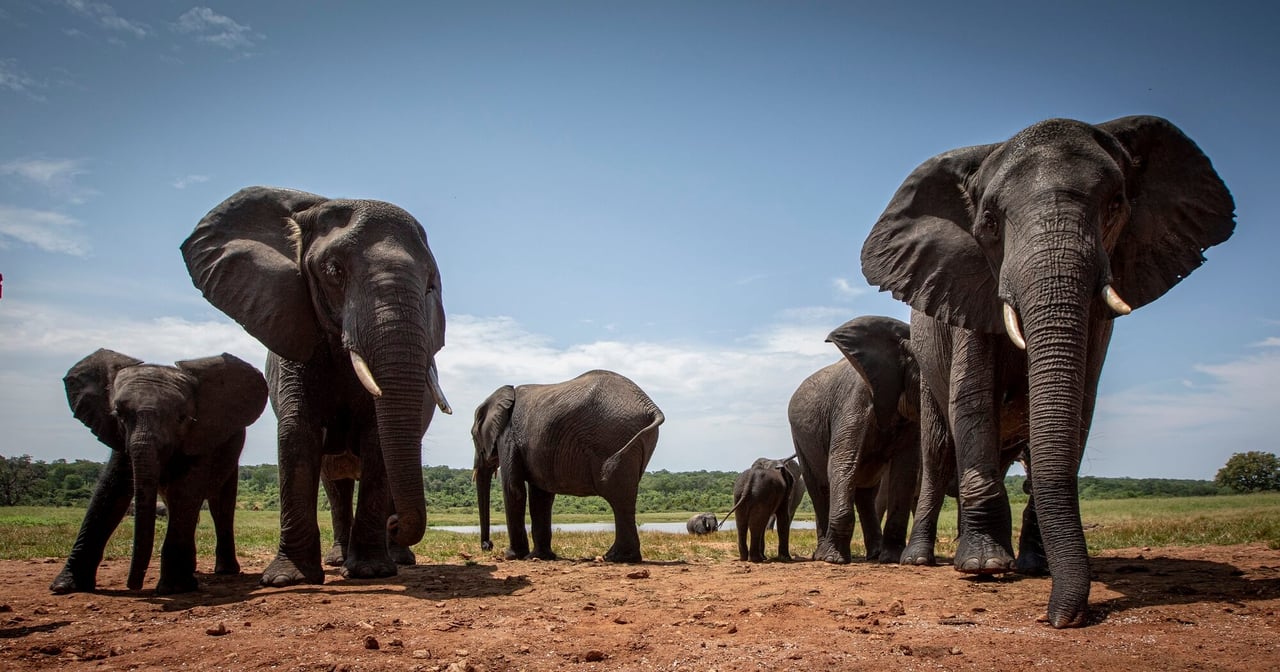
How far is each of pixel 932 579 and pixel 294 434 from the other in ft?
18.8

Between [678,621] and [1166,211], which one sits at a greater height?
[1166,211]

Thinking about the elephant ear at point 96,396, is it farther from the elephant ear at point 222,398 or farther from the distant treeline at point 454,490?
the distant treeline at point 454,490

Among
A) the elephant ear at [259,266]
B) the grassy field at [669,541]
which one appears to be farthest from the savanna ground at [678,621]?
the grassy field at [669,541]

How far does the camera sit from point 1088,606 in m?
6.05

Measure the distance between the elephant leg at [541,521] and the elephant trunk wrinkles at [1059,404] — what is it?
8682 millimetres

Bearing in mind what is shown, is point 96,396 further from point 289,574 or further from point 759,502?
point 759,502

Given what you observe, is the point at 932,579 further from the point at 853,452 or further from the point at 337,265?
the point at 337,265

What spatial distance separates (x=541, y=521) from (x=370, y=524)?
5.20 meters

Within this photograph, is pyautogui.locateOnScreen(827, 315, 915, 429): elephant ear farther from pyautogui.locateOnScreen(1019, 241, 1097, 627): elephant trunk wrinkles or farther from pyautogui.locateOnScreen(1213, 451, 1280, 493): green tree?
pyautogui.locateOnScreen(1213, 451, 1280, 493): green tree

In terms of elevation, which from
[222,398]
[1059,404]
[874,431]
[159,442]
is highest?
[222,398]

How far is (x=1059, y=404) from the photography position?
19.5 feet

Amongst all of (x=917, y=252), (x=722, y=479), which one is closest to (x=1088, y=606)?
(x=917, y=252)

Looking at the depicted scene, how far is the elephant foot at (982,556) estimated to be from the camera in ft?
24.5

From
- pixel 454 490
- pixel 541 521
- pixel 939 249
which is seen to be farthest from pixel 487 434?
pixel 454 490
